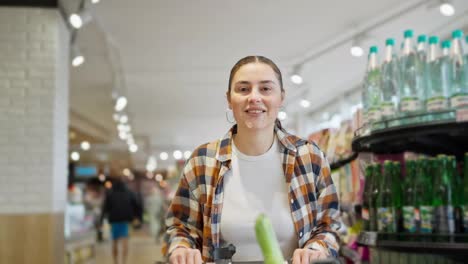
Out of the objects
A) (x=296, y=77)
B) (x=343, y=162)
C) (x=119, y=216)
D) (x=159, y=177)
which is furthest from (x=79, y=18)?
(x=159, y=177)

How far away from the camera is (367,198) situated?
110 inches

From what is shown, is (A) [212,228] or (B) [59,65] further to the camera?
(B) [59,65]

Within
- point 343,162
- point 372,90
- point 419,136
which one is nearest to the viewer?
point 419,136

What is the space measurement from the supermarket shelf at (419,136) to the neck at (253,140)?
2.20ft

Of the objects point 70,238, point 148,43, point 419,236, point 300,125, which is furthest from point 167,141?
point 419,236

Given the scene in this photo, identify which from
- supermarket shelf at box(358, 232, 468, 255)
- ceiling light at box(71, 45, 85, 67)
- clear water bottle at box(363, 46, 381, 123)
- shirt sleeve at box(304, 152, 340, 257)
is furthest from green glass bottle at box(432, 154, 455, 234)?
ceiling light at box(71, 45, 85, 67)

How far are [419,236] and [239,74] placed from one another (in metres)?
1.16

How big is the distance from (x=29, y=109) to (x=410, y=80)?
12.5ft

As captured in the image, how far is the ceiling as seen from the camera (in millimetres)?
6000

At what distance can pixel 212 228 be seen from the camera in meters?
1.82

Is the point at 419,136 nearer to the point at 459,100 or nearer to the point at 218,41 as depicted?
the point at 459,100

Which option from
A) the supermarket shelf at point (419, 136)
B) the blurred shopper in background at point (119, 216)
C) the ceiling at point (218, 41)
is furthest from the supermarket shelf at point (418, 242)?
the blurred shopper in background at point (119, 216)

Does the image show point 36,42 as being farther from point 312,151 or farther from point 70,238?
point 70,238

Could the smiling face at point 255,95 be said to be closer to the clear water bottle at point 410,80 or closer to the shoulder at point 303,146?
the shoulder at point 303,146
